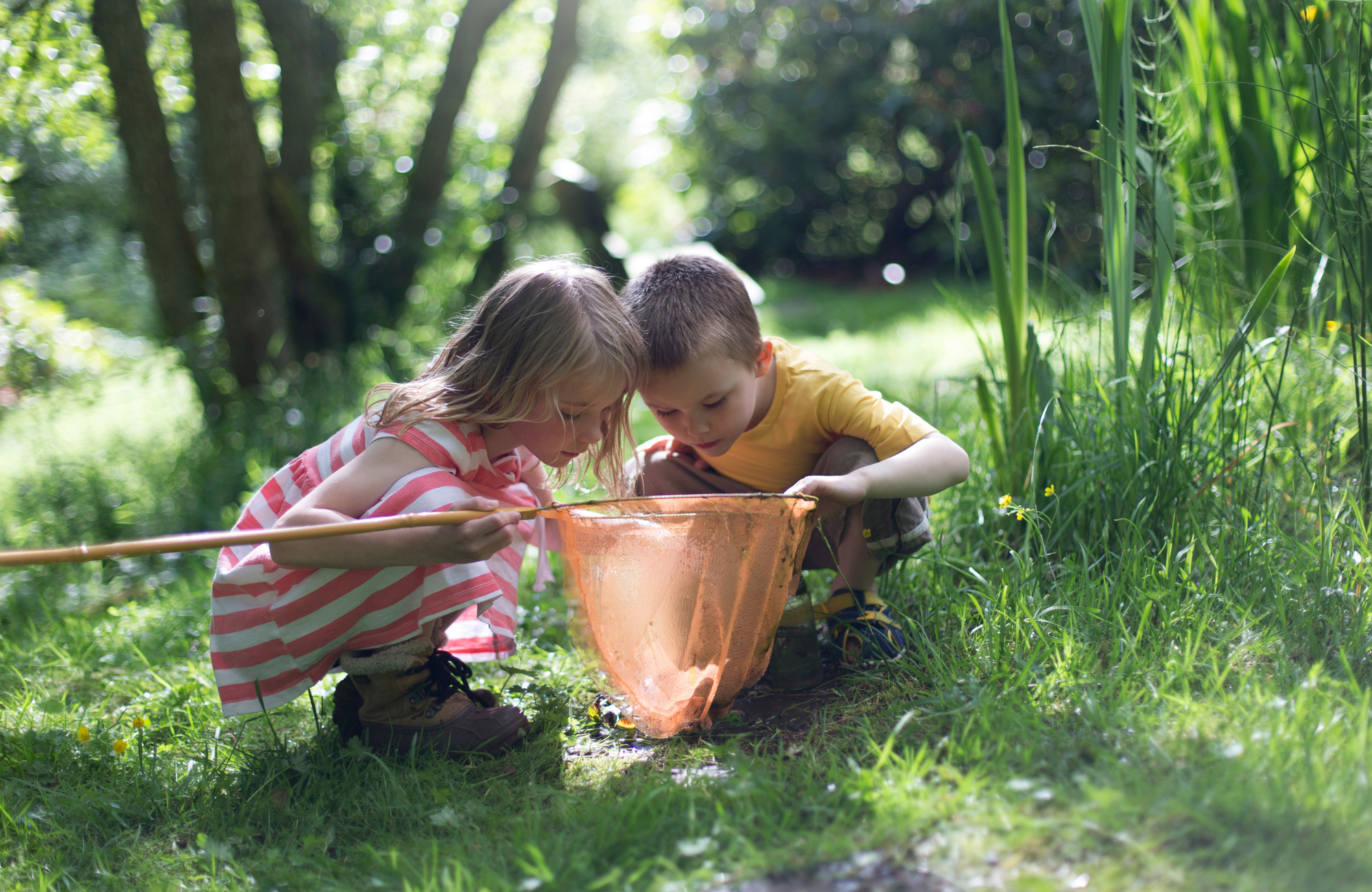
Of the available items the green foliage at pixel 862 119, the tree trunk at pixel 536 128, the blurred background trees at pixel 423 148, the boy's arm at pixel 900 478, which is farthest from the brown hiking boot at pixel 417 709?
the green foliage at pixel 862 119

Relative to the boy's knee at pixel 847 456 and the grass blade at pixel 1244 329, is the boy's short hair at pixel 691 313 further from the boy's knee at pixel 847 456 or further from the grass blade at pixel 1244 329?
the grass blade at pixel 1244 329

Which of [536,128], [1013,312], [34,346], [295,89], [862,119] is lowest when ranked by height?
[1013,312]

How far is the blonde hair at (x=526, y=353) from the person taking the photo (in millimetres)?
1917

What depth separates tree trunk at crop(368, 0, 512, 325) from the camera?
600 cm

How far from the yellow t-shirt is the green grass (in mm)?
383

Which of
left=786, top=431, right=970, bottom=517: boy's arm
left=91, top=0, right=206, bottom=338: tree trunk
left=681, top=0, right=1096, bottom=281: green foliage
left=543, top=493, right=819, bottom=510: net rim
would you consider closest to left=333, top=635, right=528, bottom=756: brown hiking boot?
left=543, top=493, right=819, bottom=510: net rim

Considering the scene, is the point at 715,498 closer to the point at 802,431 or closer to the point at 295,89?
the point at 802,431

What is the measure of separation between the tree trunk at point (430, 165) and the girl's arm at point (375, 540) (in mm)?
4366

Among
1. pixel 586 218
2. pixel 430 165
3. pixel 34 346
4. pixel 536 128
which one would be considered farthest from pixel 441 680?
pixel 586 218

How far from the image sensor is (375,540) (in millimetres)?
1769

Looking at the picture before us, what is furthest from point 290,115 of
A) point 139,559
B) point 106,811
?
point 106,811

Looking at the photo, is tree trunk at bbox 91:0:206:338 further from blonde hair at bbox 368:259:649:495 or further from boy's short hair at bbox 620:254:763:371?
boy's short hair at bbox 620:254:763:371

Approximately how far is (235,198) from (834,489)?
4.16 meters

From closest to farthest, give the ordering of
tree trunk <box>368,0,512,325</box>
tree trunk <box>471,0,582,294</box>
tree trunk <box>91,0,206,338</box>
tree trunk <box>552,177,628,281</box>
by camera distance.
Answer: tree trunk <box>91,0,206,338</box>, tree trunk <box>368,0,512,325</box>, tree trunk <box>471,0,582,294</box>, tree trunk <box>552,177,628,281</box>
